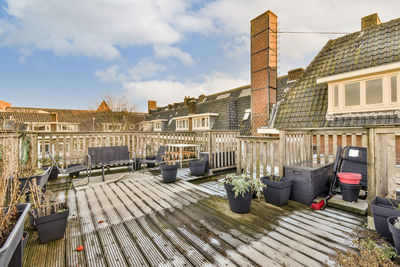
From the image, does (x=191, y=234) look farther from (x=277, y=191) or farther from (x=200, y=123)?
(x=200, y=123)

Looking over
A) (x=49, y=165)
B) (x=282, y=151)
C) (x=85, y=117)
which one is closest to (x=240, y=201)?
(x=282, y=151)

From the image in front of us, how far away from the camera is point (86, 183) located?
4027mm

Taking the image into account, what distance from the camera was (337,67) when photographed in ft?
22.6

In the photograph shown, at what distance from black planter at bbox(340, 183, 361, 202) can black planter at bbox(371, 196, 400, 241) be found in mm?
768

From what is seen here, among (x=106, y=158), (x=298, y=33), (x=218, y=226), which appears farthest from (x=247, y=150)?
(x=298, y=33)

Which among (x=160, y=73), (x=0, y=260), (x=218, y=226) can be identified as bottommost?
(x=218, y=226)

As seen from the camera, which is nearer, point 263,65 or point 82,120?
point 263,65

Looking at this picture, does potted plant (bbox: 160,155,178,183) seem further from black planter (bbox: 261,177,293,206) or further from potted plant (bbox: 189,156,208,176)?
black planter (bbox: 261,177,293,206)

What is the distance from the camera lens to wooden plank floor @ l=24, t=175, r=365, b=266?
1.63 m

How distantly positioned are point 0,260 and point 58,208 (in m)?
1.30

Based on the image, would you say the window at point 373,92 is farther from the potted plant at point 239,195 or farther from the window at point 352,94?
the potted plant at point 239,195

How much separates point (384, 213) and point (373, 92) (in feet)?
20.0

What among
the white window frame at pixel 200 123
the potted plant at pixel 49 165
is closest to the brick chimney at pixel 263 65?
the white window frame at pixel 200 123

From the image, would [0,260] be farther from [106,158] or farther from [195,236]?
[106,158]
